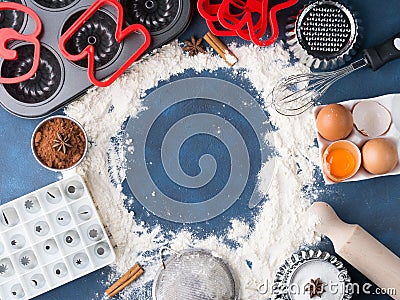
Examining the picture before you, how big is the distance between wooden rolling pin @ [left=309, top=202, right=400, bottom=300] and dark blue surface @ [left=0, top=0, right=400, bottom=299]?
108mm

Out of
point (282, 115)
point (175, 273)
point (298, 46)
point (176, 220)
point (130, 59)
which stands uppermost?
point (130, 59)

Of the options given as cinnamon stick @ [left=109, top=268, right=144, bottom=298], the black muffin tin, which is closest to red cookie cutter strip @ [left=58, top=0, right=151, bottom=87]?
the black muffin tin

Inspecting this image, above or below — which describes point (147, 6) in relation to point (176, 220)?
above

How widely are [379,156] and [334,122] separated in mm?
111

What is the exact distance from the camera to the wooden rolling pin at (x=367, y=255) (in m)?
1.26

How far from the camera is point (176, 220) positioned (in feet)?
4.67

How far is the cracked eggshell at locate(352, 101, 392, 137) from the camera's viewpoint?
53.7 inches

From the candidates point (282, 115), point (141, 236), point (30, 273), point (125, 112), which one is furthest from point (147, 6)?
point (30, 273)

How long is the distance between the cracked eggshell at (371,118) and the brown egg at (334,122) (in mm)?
34

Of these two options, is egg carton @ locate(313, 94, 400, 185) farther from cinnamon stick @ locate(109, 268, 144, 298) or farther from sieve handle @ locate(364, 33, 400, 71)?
cinnamon stick @ locate(109, 268, 144, 298)

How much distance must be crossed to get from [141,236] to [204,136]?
25cm

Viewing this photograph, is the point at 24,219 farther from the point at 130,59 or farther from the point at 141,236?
the point at 130,59

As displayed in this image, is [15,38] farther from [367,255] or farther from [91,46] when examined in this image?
[367,255]

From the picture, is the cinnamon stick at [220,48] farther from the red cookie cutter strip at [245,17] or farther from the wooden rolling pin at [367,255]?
the wooden rolling pin at [367,255]
